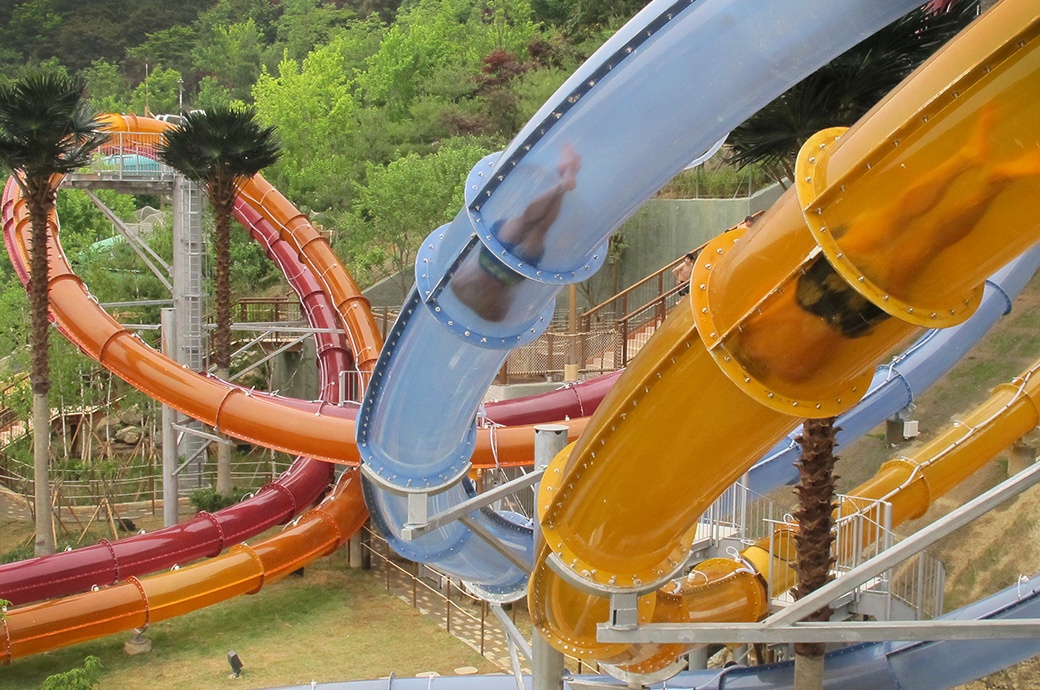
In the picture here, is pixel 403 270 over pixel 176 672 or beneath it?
over

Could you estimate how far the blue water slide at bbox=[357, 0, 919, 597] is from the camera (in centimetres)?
452

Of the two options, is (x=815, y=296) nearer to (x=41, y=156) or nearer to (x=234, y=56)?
(x=41, y=156)

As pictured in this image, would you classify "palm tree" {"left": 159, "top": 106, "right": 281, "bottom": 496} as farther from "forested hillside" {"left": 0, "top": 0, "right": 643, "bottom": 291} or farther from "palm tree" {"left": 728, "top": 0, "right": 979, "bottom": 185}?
"palm tree" {"left": 728, "top": 0, "right": 979, "bottom": 185}

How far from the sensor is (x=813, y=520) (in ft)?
22.3

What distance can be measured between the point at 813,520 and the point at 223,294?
1155cm

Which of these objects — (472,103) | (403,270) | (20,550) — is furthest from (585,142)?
(472,103)

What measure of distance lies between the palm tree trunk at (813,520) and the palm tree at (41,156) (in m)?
9.84

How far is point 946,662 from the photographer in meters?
7.76

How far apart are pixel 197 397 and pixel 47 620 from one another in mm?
3349

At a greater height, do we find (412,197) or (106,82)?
(106,82)

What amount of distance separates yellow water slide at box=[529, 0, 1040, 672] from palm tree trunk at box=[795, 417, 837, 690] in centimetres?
151

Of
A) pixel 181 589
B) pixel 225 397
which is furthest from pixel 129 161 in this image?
pixel 181 589

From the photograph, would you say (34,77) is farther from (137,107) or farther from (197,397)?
(137,107)

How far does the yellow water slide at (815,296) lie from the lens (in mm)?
3750
